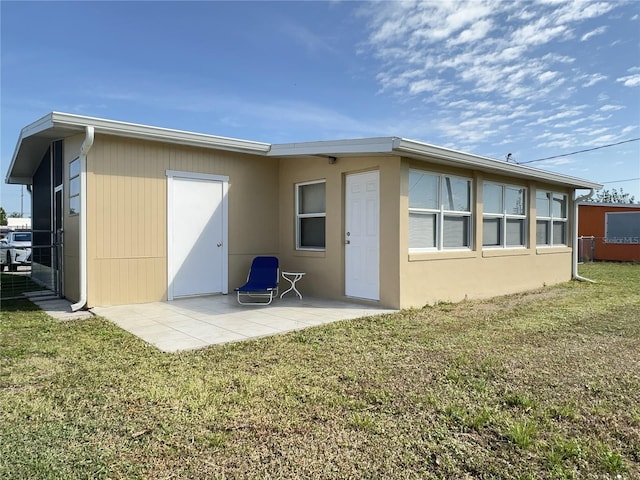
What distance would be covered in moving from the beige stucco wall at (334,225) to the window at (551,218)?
541 centimetres

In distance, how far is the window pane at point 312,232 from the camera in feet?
25.9

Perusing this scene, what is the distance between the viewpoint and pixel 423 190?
23.4ft

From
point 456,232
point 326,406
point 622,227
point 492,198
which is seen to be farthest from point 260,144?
point 622,227

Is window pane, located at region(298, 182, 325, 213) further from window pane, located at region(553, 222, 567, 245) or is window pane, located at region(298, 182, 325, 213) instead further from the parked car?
the parked car

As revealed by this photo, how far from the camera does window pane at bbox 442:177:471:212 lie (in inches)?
297

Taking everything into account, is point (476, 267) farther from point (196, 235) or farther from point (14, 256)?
point (14, 256)

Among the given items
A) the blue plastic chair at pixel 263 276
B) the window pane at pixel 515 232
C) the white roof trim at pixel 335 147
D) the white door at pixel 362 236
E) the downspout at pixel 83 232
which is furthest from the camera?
the window pane at pixel 515 232

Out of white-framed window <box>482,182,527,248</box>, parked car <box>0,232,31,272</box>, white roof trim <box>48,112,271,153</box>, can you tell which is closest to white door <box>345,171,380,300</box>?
white roof trim <box>48,112,271,153</box>

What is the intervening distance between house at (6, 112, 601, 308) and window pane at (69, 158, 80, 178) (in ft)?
0.17

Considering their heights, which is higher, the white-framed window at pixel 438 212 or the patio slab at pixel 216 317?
the white-framed window at pixel 438 212

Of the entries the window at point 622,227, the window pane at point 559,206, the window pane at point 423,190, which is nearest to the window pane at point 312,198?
the window pane at point 423,190

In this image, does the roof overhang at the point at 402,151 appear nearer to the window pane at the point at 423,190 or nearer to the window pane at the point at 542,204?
the window pane at the point at 423,190

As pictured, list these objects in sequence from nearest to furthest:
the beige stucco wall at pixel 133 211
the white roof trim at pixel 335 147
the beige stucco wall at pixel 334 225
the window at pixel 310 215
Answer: the white roof trim at pixel 335 147 < the beige stucco wall at pixel 133 211 < the beige stucco wall at pixel 334 225 < the window at pixel 310 215

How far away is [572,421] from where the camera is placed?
2.72 meters
